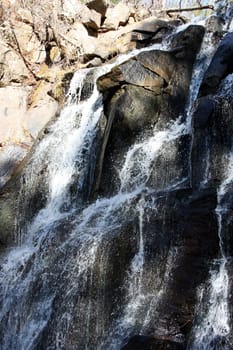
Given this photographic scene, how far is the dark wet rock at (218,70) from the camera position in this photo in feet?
28.6

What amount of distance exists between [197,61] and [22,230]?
576 cm

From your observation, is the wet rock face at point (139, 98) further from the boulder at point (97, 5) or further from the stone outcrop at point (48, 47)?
the boulder at point (97, 5)

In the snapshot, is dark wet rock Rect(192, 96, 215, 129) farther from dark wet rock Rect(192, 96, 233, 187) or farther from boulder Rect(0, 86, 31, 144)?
boulder Rect(0, 86, 31, 144)

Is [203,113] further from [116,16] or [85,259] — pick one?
[116,16]

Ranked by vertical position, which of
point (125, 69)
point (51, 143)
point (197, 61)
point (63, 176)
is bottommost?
point (63, 176)

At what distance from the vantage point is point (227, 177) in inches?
267

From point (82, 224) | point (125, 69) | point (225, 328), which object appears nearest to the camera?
point (225, 328)

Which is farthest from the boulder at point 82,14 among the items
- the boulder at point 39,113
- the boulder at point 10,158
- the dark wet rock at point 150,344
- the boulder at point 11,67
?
the dark wet rock at point 150,344

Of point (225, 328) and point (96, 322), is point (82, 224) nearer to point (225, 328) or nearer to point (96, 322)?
point (96, 322)

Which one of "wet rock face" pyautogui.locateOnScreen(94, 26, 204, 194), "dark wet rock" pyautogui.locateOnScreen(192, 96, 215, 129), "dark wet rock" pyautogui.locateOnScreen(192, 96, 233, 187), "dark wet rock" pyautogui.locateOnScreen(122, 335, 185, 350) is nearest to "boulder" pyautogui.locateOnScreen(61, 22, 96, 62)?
"wet rock face" pyautogui.locateOnScreen(94, 26, 204, 194)

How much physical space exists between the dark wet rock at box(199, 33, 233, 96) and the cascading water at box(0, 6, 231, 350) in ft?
2.24

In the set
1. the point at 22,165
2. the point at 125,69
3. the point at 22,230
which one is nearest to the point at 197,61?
the point at 125,69

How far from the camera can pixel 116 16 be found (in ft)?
50.2

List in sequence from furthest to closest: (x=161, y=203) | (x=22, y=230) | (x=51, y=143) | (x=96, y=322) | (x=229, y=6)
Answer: (x=229, y=6) → (x=51, y=143) → (x=22, y=230) → (x=161, y=203) → (x=96, y=322)
